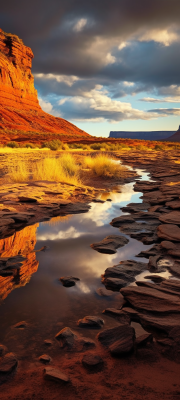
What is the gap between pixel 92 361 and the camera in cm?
217

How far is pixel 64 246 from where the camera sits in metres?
4.92

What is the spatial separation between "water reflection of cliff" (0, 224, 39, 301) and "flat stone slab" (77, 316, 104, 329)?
1.01m

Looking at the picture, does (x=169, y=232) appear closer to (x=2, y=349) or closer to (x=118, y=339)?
(x=118, y=339)

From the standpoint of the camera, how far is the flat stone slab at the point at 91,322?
271 centimetres

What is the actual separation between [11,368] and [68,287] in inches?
55.2

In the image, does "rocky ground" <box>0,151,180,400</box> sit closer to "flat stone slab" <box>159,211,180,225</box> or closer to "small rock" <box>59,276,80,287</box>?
"small rock" <box>59,276,80,287</box>

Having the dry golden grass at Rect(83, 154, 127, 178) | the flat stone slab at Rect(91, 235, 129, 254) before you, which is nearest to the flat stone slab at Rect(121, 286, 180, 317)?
the flat stone slab at Rect(91, 235, 129, 254)

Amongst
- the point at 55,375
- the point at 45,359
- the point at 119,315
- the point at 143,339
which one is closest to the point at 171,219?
the point at 119,315

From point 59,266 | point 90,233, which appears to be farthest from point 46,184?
point 59,266

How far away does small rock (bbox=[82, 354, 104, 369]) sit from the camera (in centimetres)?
215

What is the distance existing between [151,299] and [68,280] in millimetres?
1082

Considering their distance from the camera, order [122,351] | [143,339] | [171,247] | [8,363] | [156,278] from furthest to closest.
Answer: [171,247] < [156,278] < [143,339] < [122,351] < [8,363]

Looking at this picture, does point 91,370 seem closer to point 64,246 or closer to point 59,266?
point 59,266

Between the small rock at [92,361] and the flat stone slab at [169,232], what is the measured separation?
299 centimetres
